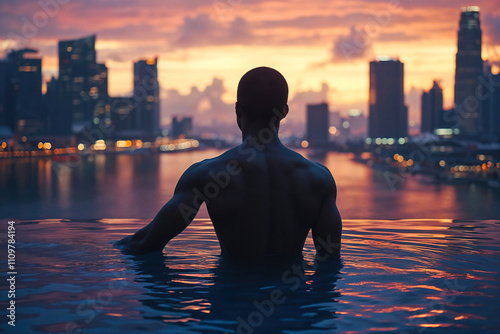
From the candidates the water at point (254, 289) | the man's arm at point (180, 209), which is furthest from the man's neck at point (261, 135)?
the water at point (254, 289)

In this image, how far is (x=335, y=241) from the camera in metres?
10.8

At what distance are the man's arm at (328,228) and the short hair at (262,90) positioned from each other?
1552mm

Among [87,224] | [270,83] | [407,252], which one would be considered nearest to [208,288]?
[270,83]

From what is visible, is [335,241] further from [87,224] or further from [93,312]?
[87,224]

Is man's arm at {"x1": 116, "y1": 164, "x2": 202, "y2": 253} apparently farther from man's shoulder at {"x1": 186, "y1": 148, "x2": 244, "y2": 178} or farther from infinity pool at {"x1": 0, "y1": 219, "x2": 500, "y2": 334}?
infinity pool at {"x1": 0, "y1": 219, "x2": 500, "y2": 334}

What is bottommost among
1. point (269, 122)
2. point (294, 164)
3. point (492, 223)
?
point (492, 223)

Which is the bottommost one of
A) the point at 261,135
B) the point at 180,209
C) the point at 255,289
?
the point at 255,289

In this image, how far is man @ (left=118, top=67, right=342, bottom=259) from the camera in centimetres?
1035

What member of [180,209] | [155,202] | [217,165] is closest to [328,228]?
[217,165]

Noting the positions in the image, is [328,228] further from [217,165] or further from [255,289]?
[255,289]

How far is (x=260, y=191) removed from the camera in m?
10.4

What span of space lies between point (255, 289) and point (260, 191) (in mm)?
1907

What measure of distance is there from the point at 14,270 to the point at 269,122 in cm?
458

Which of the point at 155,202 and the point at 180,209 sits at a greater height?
the point at 180,209
